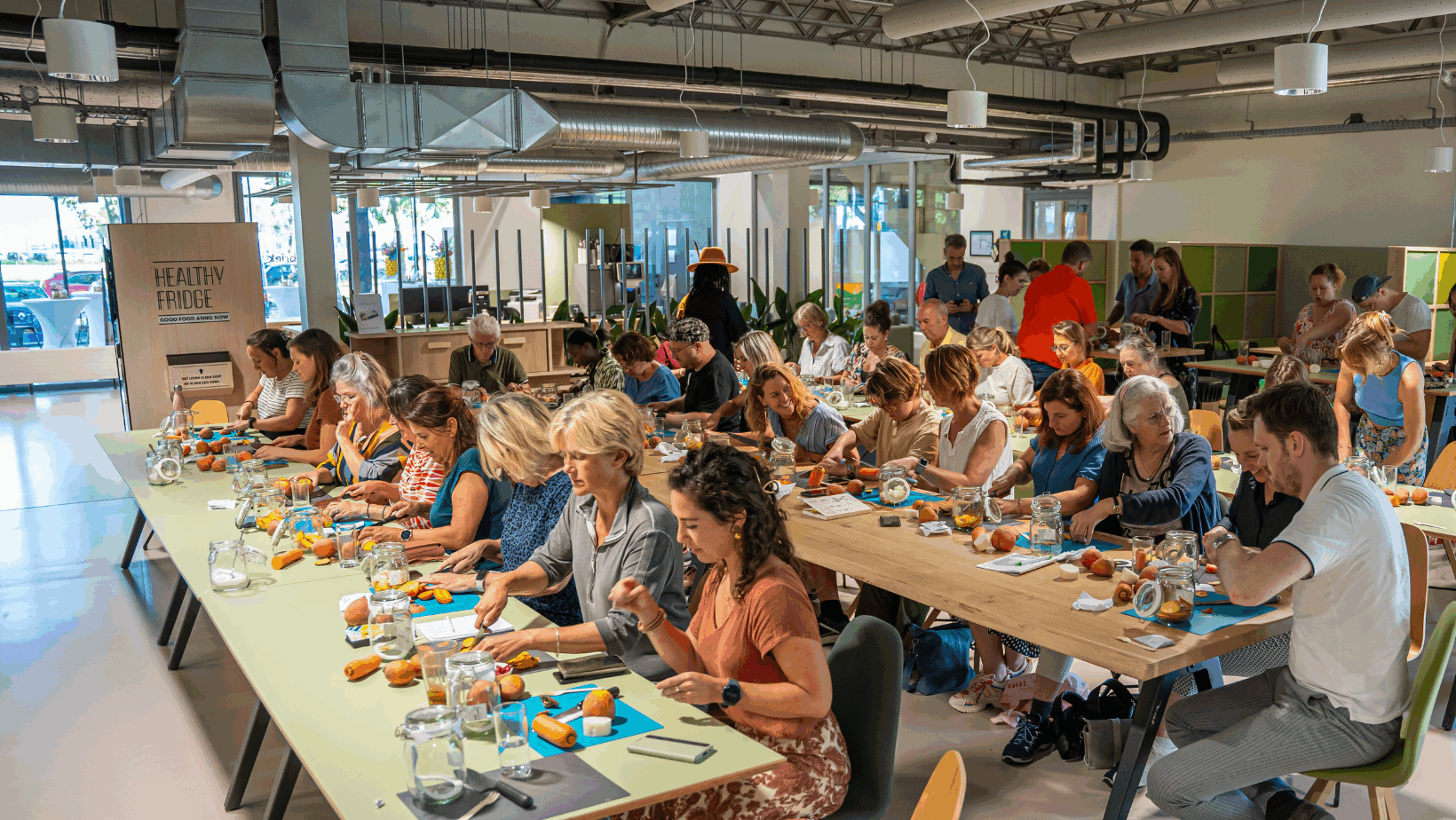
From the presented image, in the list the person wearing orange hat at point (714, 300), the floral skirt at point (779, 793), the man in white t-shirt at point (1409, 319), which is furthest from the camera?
the person wearing orange hat at point (714, 300)

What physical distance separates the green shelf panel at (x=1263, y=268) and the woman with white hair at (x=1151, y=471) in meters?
9.89

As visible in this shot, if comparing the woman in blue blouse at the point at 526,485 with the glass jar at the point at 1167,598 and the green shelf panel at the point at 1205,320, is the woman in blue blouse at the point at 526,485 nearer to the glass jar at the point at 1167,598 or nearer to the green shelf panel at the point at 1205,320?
the glass jar at the point at 1167,598

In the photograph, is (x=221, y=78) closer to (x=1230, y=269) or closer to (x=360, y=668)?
(x=360, y=668)

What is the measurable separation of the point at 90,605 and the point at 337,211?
12.1 meters

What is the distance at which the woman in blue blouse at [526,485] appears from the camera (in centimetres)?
325

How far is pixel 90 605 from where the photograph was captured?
219 inches

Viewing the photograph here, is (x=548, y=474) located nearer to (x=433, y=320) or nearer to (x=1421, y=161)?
(x=433, y=320)

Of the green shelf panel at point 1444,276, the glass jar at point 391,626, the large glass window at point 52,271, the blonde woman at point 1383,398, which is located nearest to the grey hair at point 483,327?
the glass jar at point 391,626

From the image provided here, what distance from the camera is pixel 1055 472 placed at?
13.2 feet

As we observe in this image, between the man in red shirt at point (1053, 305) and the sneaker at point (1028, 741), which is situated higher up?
the man in red shirt at point (1053, 305)

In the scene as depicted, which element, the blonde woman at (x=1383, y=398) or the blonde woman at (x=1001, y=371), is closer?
the blonde woman at (x=1383, y=398)

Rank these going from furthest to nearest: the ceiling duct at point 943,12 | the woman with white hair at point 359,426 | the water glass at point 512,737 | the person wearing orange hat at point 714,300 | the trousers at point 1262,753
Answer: the person wearing orange hat at point 714,300
the ceiling duct at point 943,12
the woman with white hair at point 359,426
the trousers at point 1262,753
the water glass at point 512,737

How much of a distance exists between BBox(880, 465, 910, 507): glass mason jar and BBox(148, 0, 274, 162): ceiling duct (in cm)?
479

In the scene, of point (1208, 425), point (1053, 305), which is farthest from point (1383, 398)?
point (1053, 305)
